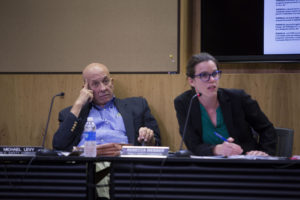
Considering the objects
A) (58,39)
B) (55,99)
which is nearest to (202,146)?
(55,99)

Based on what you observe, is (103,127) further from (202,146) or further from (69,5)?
(69,5)

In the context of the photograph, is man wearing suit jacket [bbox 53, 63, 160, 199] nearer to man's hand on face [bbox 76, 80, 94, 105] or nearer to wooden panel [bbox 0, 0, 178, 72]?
man's hand on face [bbox 76, 80, 94, 105]

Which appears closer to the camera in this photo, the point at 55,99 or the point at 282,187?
the point at 282,187

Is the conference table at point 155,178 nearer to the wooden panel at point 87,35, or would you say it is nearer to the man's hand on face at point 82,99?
the man's hand on face at point 82,99

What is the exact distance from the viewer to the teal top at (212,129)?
260 cm

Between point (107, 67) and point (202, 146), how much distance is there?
139 centimetres

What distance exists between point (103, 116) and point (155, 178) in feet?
4.67

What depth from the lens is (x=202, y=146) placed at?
8.13 ft

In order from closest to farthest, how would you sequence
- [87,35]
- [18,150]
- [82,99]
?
[18,150]
[82,99]
[87,35]

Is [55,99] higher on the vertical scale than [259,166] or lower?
higher

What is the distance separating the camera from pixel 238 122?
2.57 m

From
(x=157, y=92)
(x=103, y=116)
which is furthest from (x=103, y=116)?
(x=157, y=92)

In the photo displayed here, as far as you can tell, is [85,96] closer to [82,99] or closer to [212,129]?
[82,99]

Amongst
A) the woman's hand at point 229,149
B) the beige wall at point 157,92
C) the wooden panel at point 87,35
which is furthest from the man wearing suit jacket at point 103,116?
the woman's hand at point 229,149
